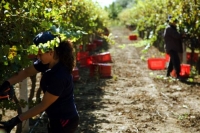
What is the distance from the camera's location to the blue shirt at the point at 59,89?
107 inches

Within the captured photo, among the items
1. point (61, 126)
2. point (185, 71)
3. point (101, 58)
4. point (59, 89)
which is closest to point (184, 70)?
point (185, 71)

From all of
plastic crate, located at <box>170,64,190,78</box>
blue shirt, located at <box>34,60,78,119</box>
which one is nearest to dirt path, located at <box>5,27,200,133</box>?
plastic crate, located at <box>170,64,190,78</box>

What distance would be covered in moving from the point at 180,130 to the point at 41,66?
9.94 ft

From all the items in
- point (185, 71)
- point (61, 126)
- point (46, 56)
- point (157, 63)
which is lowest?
point (185, 71)

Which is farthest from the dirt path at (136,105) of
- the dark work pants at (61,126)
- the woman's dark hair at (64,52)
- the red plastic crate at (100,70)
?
the woman's dark hair at (64,52)

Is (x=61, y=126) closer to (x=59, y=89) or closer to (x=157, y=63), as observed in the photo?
(x=59, y=89)

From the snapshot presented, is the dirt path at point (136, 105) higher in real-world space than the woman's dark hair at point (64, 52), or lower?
lower

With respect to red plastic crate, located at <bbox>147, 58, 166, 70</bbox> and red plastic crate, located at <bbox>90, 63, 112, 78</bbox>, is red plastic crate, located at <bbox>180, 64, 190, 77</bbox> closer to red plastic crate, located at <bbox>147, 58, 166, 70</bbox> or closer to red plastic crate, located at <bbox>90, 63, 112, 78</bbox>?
red plastic crate, located at <bbox>147, 58, 166, 70</bbox>

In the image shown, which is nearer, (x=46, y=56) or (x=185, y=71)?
(x=46, y=56)

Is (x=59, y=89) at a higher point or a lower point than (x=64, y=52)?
lower

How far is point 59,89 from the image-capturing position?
272 centimetres

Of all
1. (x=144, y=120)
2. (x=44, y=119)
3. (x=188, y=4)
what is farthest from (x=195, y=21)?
(x=44, y=119)

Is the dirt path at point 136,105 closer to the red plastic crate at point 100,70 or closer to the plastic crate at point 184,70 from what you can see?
the red plastic crate at point 100,70

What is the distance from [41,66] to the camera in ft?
10.4
